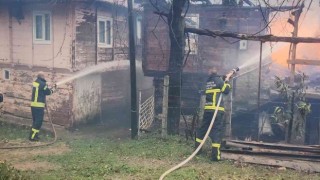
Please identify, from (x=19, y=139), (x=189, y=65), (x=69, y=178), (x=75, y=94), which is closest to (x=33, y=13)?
(x=75, y=94)

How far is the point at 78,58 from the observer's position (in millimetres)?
14359

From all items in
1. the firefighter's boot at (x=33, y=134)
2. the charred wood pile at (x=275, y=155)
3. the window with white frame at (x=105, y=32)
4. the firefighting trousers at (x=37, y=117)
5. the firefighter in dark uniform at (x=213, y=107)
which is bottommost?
the firefighter's boot at (x=33, y=134)

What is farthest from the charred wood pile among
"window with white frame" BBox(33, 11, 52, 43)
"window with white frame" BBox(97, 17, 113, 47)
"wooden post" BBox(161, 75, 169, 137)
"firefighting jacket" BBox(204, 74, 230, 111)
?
"window with white frame" BBox(33, 11, 52, 43)

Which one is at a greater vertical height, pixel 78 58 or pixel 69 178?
pixel 78 58

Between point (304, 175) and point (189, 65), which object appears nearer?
point (304, 175)

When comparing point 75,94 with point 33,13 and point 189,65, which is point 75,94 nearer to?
point 33,13

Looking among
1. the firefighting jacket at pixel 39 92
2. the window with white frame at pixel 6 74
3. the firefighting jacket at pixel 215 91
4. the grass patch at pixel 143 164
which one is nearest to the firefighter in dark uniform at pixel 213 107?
the firefighting jacket at pixel 215 91

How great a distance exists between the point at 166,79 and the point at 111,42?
290 inches

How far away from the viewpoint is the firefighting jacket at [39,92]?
37.6 feet

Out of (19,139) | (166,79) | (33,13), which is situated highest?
(33,13)

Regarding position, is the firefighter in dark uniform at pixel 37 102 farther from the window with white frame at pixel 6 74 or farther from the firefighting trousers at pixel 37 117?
the window with white frame at pixel 6 74

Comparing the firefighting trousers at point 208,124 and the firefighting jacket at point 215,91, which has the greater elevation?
the firefighting jacket at point 215,91

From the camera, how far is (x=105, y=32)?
641 inches

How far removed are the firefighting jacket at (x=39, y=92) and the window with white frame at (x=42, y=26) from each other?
→ 12.1ft
